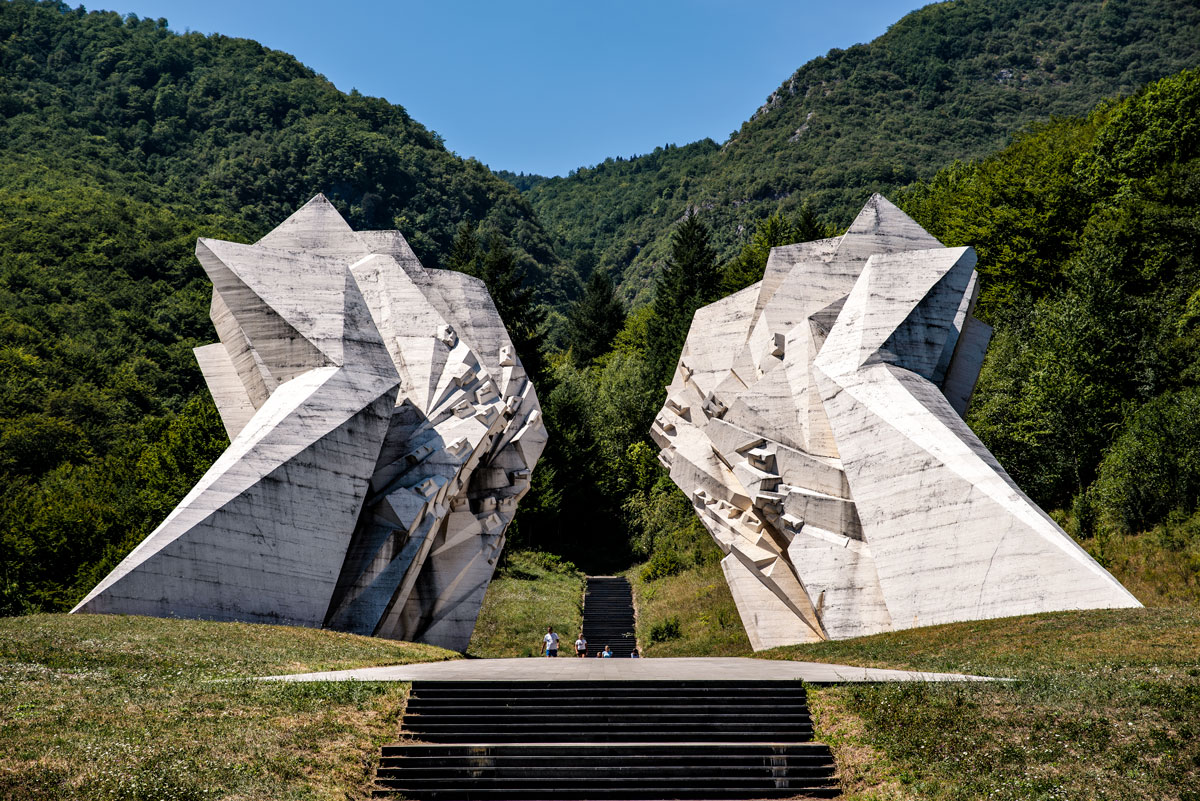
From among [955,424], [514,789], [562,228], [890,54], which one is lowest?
[514,789]

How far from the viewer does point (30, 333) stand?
47.4m

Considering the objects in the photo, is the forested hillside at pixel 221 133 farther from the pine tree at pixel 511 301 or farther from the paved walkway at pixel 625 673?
the paved walkway at pixel 625 673

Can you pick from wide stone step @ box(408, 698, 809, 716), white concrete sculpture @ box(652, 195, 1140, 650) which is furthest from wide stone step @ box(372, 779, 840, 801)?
white concrete sculpture @ box(652, 195, 1140, 650)

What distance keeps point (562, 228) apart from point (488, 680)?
107153mm

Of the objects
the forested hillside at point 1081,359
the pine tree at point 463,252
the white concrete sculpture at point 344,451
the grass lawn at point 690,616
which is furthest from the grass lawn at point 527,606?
the pine tree at point 463,252

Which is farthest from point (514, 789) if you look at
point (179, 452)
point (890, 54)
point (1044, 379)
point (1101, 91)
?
point (890, 54)

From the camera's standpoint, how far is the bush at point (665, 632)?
32.1 meters

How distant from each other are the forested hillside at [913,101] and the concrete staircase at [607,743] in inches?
2270

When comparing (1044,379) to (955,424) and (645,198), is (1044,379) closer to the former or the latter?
(955,424)

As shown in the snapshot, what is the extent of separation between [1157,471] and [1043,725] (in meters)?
16.2

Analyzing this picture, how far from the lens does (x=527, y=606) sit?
116 feet

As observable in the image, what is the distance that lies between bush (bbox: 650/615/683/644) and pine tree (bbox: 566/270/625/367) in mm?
32819

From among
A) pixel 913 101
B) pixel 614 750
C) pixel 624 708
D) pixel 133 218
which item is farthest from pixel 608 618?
pixel 913 101

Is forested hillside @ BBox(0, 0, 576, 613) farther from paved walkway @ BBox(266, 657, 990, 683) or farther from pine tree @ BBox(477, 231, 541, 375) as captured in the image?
paved walkway @ BBox(266, 657, 990, 683)
